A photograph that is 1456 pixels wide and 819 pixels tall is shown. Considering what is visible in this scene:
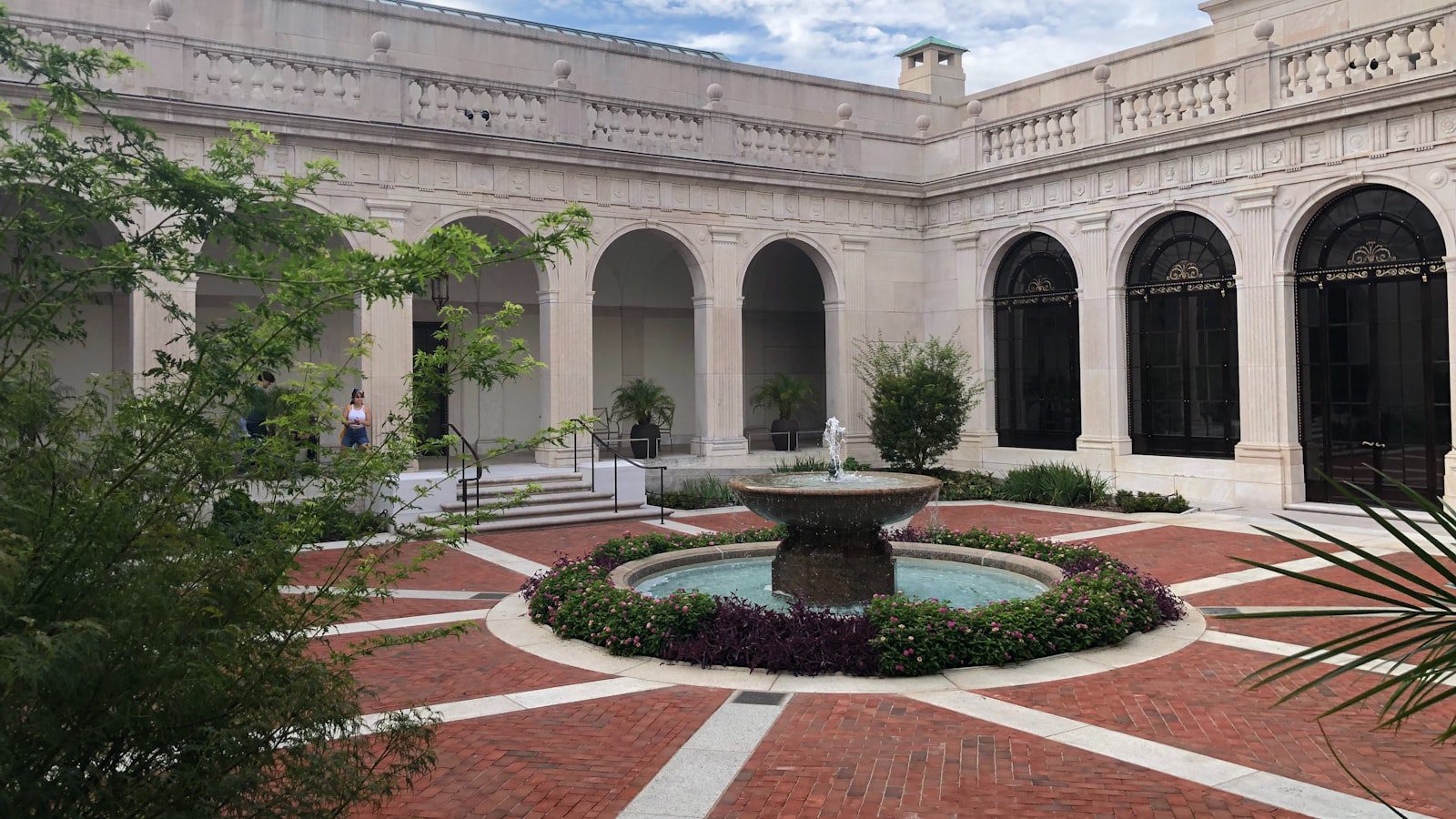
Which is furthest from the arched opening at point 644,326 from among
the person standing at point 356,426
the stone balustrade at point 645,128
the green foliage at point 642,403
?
the person standing at point 356,426

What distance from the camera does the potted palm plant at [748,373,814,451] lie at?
929 inches

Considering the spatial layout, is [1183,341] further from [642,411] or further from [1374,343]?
[642,411]

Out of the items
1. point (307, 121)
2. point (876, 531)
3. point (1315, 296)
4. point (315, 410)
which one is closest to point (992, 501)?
point (1315, 296)

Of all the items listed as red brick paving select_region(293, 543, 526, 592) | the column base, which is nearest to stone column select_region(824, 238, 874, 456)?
the column base

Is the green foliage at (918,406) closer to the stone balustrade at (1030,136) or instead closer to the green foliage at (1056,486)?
the green foliage at (1056,486)

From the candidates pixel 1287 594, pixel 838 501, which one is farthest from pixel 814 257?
pixel 838 501

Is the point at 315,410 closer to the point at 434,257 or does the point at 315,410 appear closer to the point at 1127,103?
the point at 434,257

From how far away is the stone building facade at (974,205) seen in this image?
1656 cm

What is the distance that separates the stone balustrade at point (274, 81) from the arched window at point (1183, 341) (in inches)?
559

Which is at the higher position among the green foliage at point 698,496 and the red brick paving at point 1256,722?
the green foliage at point 698,496

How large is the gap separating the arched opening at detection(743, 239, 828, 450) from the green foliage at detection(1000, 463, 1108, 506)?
7.01 metres

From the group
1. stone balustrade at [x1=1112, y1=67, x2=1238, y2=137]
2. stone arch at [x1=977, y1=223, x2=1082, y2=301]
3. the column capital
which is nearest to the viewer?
the column capital

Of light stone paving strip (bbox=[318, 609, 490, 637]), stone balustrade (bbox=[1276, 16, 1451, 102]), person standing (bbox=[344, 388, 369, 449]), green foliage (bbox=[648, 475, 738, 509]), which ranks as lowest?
light stone paving strip (bbox=[318, 609, 490, 637])

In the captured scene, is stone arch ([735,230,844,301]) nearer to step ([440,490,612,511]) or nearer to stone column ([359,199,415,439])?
step ([440,490,612,511])
